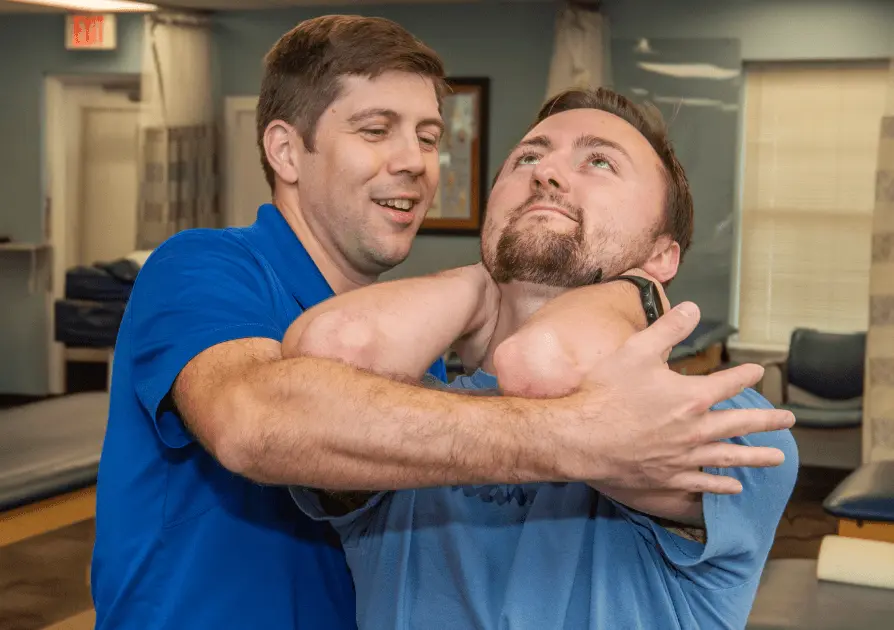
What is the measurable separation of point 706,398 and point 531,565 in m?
0.31

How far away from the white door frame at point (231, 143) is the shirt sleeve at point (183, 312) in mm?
6305

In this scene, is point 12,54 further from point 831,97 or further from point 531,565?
point 531,565

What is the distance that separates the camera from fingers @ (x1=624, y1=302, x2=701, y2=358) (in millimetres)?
952

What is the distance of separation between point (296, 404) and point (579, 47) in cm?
571

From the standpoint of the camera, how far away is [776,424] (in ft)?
3.15

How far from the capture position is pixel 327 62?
1497 millimetres

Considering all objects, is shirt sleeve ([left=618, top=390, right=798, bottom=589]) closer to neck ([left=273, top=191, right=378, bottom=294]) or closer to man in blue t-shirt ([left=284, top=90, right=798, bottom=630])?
man in blue t-shirt ([left=284, top=90, right=798, bottom=630])

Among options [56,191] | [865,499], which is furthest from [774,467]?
[56,191]

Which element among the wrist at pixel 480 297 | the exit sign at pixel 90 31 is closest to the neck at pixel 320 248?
the wrist at pixel 480 297

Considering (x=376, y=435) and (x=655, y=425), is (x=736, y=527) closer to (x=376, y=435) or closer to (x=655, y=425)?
(x=655, y=425)

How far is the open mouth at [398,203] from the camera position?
1.52 m

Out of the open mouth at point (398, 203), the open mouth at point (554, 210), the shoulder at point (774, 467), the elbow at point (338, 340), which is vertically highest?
the open mouth at point (398, 203)

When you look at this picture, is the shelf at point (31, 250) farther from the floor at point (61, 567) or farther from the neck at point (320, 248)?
the neck at point (320, 248)

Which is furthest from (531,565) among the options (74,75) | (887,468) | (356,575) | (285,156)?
(74,75)
